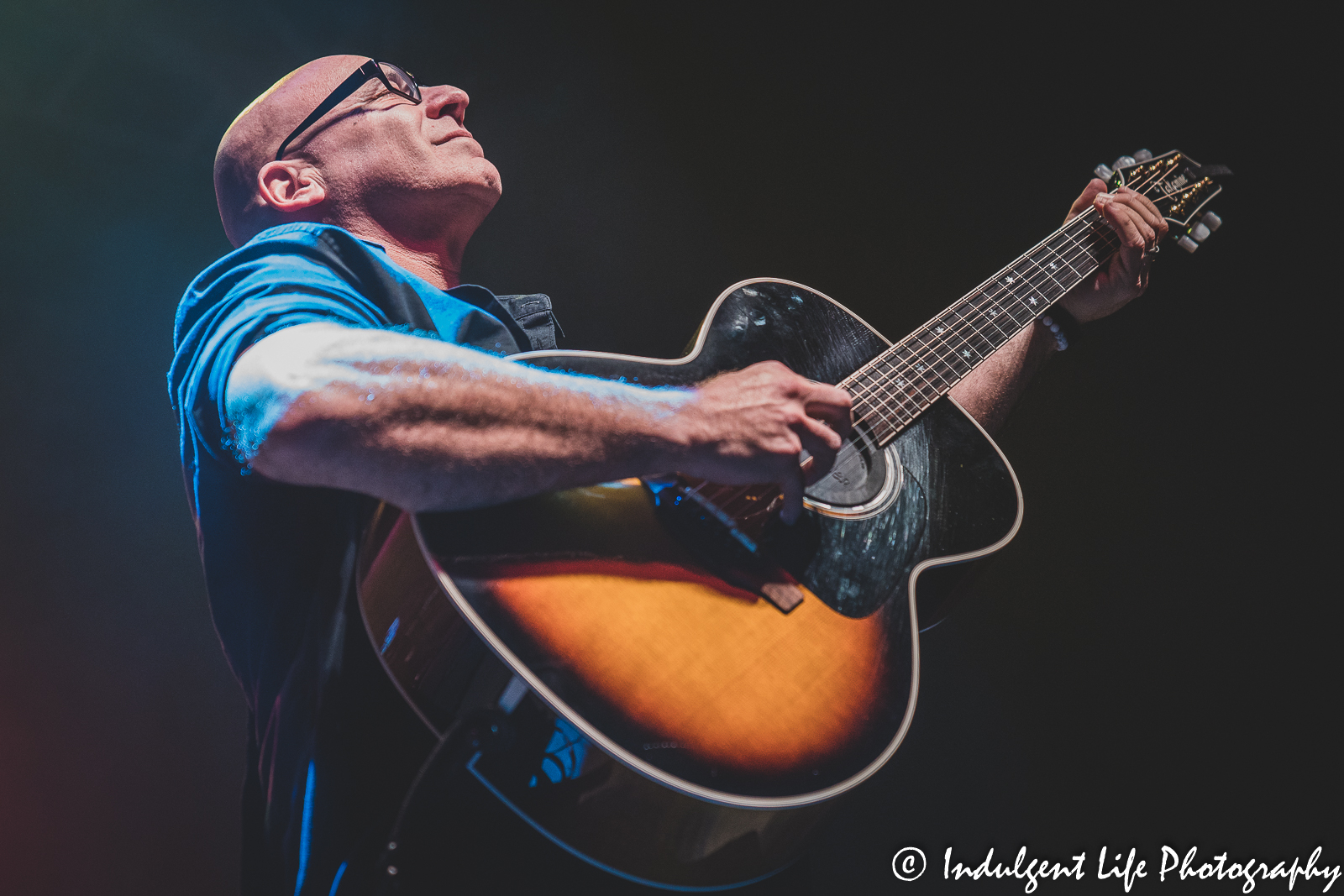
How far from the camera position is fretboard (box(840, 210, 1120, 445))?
1313 mm

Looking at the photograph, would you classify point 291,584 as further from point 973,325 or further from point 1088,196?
point 1088,196

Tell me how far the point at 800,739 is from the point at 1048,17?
2.23 meters

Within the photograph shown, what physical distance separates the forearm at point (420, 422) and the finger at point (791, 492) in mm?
185

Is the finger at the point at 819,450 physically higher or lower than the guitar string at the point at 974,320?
lower

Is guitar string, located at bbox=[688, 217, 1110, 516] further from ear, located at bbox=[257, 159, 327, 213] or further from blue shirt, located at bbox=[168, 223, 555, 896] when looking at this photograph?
ear, located at bbox=[257, 159, 327, 213]

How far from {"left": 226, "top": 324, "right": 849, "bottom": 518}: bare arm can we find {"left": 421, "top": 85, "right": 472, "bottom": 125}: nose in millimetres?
1182

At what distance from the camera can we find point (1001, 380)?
5.75 ft

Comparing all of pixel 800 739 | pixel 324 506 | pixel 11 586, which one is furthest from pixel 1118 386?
pixel 11 586

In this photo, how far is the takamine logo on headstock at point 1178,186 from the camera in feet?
5.82

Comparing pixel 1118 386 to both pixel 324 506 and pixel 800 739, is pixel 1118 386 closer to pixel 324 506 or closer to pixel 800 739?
pixel 800 739

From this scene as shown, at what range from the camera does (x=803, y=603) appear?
1.01 m

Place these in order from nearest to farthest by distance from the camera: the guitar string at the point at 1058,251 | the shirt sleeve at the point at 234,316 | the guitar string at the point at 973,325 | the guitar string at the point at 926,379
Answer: the shirt sleeve at the point at 234,316
the guitar string at the point at 926,379
the guitar string at the point at 973,325
the guitar string at the point at 1058,251

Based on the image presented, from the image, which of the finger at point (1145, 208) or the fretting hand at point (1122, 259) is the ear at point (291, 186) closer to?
the fretting hand at point (1122, 259)

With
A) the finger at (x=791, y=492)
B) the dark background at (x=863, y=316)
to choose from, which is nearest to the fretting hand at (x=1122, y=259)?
the dark background at (x=863, y=316)
